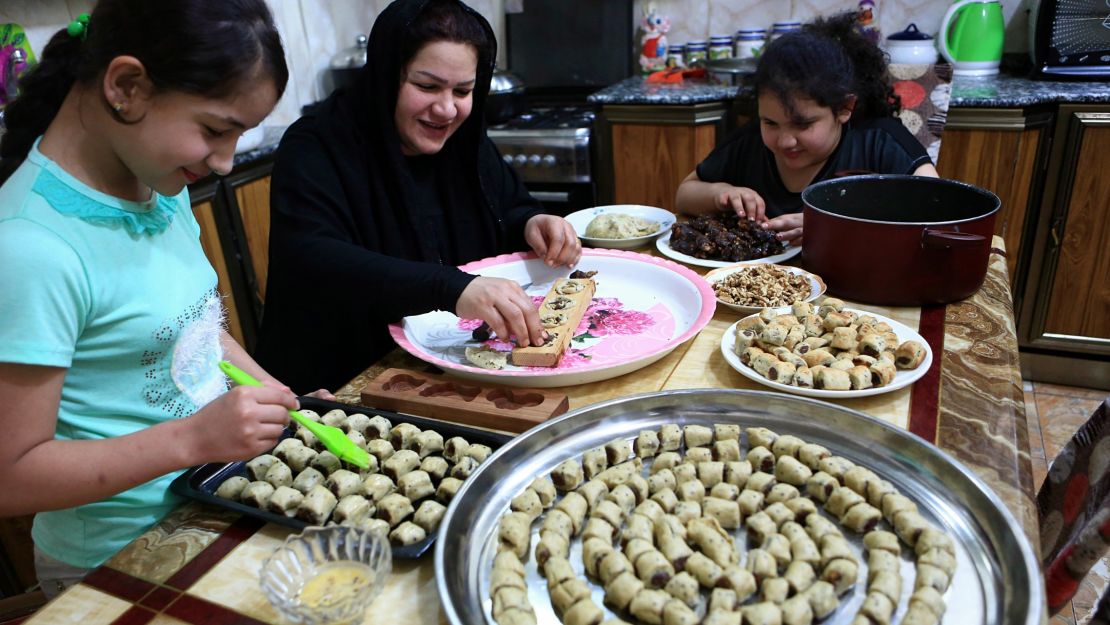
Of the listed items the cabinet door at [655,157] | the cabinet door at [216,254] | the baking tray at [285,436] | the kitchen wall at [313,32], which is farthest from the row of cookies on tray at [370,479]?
the kitchen wall at [313,32]

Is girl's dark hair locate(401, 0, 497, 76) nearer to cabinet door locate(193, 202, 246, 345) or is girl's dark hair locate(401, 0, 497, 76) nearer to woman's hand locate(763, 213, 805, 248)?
woman's hand locate(763, 213, 805, 248)

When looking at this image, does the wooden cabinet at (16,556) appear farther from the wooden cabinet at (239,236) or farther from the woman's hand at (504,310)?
the woman's hand at (504,310)

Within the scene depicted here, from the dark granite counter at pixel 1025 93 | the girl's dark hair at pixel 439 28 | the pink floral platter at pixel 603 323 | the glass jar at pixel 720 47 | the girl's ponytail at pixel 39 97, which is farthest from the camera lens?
the glass jar at pixel 720 47

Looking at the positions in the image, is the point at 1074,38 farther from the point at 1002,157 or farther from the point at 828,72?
the point at 828,72

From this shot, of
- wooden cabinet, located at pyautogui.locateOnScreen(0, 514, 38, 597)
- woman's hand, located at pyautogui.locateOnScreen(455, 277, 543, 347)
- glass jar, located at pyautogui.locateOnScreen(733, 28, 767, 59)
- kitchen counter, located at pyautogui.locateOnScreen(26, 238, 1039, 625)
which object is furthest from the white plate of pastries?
glass jar, located at pyautogui.locateOnScreen(733, 28, 767, 59)

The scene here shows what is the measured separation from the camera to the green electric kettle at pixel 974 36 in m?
3.21

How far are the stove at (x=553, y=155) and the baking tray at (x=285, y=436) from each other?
2.50 m

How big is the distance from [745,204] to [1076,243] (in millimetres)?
1988

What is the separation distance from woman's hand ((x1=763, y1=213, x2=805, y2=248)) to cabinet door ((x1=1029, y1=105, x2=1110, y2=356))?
1828mm

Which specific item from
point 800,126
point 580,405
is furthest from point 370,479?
point 800,126

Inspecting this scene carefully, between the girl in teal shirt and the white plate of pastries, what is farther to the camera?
the white plate of pastries

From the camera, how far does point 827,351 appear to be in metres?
1.22

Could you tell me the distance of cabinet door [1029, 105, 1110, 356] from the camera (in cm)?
282

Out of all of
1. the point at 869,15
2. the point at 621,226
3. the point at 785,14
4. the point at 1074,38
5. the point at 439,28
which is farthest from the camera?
the point at 785,14
